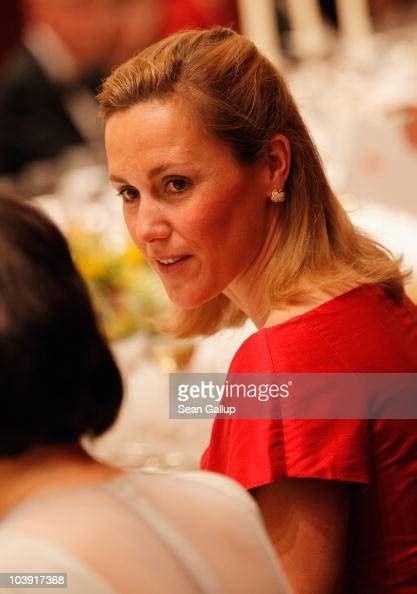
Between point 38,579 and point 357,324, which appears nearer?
point 38,579

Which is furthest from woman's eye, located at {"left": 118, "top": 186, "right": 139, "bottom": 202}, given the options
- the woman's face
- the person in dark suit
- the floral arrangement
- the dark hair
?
the person in dark suit

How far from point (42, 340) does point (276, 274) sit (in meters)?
0.52

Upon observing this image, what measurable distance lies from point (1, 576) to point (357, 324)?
60cm

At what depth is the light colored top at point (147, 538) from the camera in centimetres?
78

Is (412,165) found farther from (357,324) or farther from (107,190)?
(357,324)

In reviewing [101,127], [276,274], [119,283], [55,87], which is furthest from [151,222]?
[55,87]

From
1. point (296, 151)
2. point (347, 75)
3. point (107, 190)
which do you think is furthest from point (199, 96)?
point (347, 75)

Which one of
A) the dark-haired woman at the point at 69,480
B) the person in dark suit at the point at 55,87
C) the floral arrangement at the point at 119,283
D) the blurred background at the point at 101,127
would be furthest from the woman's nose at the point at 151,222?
the person in dark suit at the point at 55,87

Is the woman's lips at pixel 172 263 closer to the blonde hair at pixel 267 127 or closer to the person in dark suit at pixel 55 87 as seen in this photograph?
the blonde hair at pixel 267 127

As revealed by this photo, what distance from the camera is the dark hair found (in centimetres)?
81

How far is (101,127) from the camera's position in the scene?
136 inches

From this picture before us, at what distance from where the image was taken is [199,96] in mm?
1209

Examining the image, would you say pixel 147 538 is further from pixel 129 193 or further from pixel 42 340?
pixel 129 193

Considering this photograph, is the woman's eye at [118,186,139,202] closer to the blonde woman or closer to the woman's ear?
the blonde woman
